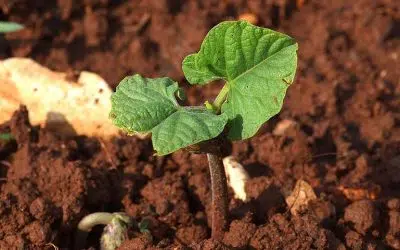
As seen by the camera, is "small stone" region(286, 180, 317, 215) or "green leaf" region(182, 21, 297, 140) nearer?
"green leaf" region(182, 21, 297, 140)

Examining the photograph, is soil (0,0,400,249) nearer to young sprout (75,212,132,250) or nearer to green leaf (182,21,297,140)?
young sprout (75,212,132,250)

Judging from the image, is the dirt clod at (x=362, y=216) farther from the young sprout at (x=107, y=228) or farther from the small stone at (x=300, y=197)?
the young sprout at (x=107, y=228)

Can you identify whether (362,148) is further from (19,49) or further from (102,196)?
(19,49)

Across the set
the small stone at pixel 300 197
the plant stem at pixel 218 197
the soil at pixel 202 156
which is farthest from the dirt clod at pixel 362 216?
the plant stem at pixel 218 197

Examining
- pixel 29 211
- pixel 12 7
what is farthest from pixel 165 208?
pixel 12 7

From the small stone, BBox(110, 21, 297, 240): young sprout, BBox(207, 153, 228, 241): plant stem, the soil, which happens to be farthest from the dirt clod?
BBox(110, 21, 297, 240): young sprout

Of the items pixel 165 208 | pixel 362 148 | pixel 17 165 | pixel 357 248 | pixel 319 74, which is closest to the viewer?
pixel 357 248

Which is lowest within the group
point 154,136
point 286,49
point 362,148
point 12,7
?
point 362,148

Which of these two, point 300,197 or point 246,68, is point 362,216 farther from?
point 246,68
